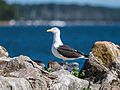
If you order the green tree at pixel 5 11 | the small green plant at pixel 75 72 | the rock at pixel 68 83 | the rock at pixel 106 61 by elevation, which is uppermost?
the green tree at pixel 5 11

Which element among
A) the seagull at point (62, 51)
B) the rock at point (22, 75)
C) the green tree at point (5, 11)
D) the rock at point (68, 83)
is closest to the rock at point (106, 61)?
the rock at point (68, 83)

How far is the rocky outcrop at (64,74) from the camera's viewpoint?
15164 mm

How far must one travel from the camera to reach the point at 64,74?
16.2 metres

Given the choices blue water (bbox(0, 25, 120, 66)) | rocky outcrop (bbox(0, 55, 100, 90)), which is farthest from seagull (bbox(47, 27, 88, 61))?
blue water (bbox(0, 25, 120, 66))

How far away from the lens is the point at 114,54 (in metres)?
17.8

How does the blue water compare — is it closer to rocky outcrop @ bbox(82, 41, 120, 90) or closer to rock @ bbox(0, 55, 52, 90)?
rocky outcrop @ bbox(82, 41, 120, 90)

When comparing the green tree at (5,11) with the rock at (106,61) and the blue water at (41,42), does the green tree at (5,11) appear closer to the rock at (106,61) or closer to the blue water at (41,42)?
the blue water at (41,42)

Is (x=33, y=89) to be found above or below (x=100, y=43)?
below

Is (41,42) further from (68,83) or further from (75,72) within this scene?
(68,83)

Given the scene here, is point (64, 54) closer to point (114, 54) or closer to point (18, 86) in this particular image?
point (114, 54)

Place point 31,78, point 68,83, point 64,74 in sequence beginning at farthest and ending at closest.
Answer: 1. point 64,74
2. point 68,83
3. point 31,78

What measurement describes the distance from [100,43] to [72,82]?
2.52m

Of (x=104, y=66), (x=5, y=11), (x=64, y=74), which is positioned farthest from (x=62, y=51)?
(x=5, y=11)

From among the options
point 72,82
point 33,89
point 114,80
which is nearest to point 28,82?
point 33,89
